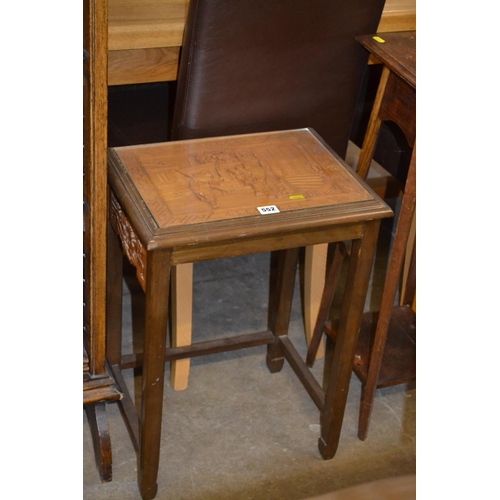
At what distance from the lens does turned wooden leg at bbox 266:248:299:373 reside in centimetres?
189

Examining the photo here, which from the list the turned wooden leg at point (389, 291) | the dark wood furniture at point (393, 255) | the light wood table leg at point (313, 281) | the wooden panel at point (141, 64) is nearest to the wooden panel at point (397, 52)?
the dark wood furniture at point (393, 255)

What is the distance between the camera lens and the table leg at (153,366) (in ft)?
4.37

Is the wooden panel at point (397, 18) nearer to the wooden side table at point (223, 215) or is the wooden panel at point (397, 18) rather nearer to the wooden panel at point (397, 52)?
the wooden panel at point (397, 52)

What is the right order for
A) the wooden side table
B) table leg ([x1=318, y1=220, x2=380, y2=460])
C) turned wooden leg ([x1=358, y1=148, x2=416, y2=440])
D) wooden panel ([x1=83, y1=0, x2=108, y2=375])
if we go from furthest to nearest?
turned wooden leg ([x1=358, y1=148, x2=416, y2=440])
table leg ([x1=318, y1=220, x2=380, y2=460])
the wooden side table
wooden panel ([x1=83, y1=0, x2=108, y2=375])

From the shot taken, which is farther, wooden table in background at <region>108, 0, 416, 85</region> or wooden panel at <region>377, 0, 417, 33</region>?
wooden panel at <region>377, 0, 417, 33</region>

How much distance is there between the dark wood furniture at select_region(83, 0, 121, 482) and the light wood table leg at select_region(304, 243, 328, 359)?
0.60 metres

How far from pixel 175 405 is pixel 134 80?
77cm

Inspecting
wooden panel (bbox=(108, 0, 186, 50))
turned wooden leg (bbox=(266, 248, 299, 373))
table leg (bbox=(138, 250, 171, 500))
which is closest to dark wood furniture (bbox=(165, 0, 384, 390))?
wooden panel (bbox=(108, 0, 186, 50))

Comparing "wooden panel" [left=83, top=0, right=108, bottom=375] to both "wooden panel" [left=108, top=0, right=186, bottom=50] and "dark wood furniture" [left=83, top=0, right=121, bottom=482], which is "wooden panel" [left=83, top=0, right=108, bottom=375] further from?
"wooden panel" [left=108, top=0, right=186, bottom=50]

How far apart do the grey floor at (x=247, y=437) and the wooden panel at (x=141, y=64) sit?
717 millimetres

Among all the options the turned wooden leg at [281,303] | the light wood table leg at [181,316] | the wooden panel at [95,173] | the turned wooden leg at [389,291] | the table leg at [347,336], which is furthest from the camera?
the turned wooden leg at [281,303]

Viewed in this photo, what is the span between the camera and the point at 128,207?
1374 mm

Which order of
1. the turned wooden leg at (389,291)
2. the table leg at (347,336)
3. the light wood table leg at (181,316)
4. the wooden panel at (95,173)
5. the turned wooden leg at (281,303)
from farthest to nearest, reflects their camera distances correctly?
1. the turned wooden leg at (281,303)
2. the light wood table leg at (181,316)
3. the turned wooden leg at (389,291)
4. the table leg at (347,336)
5. the wooden panel at (95,173)
